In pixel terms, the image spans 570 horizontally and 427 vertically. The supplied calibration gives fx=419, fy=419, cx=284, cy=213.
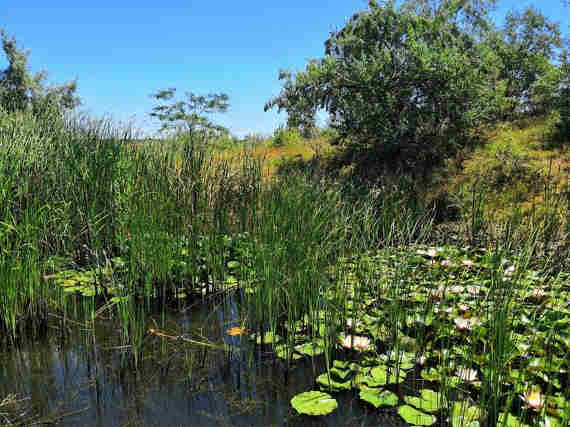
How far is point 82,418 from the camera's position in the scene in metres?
1.88

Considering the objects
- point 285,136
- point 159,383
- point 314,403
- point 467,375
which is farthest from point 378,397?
point 285,136

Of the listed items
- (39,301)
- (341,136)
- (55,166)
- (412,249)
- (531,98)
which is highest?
(531,98)

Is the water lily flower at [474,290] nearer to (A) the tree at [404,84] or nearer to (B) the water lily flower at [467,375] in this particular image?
(B) the water lily flower at [467,375]

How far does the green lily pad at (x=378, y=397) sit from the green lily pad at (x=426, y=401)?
7 cm

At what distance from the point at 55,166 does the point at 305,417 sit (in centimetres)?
285

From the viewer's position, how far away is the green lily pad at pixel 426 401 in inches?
72.1

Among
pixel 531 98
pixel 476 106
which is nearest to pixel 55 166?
pixel 476 106

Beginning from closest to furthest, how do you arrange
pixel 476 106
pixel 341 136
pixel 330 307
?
pixel 330 307 → pixel 476 106 → pixel 341 136

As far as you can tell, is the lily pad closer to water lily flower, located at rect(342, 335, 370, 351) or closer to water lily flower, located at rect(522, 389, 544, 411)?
water lily flower, located at rect(522, 389, 544, 411)

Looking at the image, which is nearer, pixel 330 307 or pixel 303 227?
pixel 330 307

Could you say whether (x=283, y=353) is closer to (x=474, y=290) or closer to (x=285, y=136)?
(x=474, y=290)

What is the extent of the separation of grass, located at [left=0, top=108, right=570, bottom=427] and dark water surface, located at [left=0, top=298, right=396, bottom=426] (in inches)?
4.0

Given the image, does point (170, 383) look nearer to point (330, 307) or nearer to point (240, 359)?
point (240, 359)

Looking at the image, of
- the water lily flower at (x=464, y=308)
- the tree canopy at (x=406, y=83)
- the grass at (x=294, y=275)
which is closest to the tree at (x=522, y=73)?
the tree canopy at (x=406, y=83)
